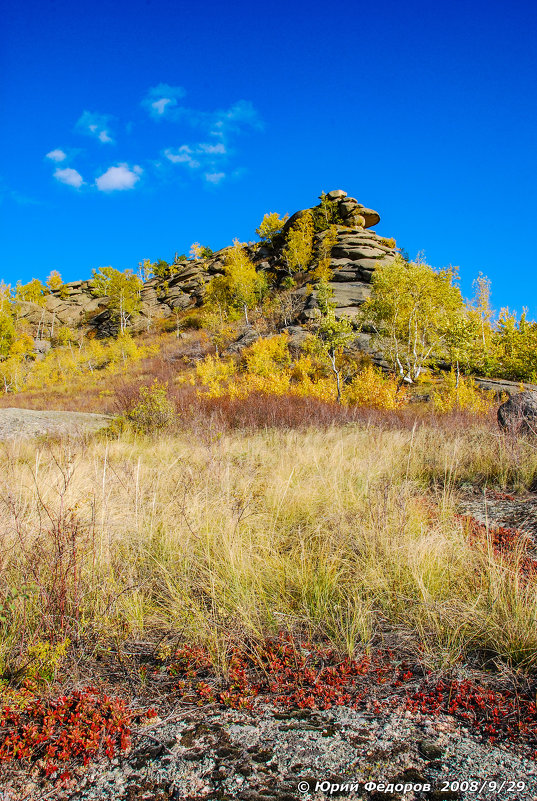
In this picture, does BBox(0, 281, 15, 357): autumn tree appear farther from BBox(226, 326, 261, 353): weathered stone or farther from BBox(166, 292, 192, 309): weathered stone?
BBox(226, 326, 261, 353): weathered stone

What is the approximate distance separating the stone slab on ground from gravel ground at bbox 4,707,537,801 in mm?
8135

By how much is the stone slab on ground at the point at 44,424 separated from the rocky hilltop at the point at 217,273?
22421 mm

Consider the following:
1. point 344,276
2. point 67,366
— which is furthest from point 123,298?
point 344,276

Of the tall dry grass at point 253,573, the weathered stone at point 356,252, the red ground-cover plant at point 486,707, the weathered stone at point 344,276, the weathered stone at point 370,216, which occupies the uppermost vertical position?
the weathered stone at point 370,216

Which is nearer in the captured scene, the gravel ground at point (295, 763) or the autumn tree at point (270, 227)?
the gravel ground at point (295, 763)

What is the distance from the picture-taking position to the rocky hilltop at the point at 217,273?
37.1 metres

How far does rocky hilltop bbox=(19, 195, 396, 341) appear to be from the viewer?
37.1m

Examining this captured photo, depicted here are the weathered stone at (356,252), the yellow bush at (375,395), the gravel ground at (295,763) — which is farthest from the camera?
the weathered stone at (356,252)

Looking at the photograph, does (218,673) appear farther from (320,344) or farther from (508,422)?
(320,344)

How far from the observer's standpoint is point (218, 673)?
6.06ft

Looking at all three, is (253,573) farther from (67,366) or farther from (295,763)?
(67,366)

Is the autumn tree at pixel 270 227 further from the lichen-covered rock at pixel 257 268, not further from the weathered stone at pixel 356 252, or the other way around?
the weathered stone at pixel 356 252

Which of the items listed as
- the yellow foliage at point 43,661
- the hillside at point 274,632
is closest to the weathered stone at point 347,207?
the hillside at point 274,632

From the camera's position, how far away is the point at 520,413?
7383 mm
